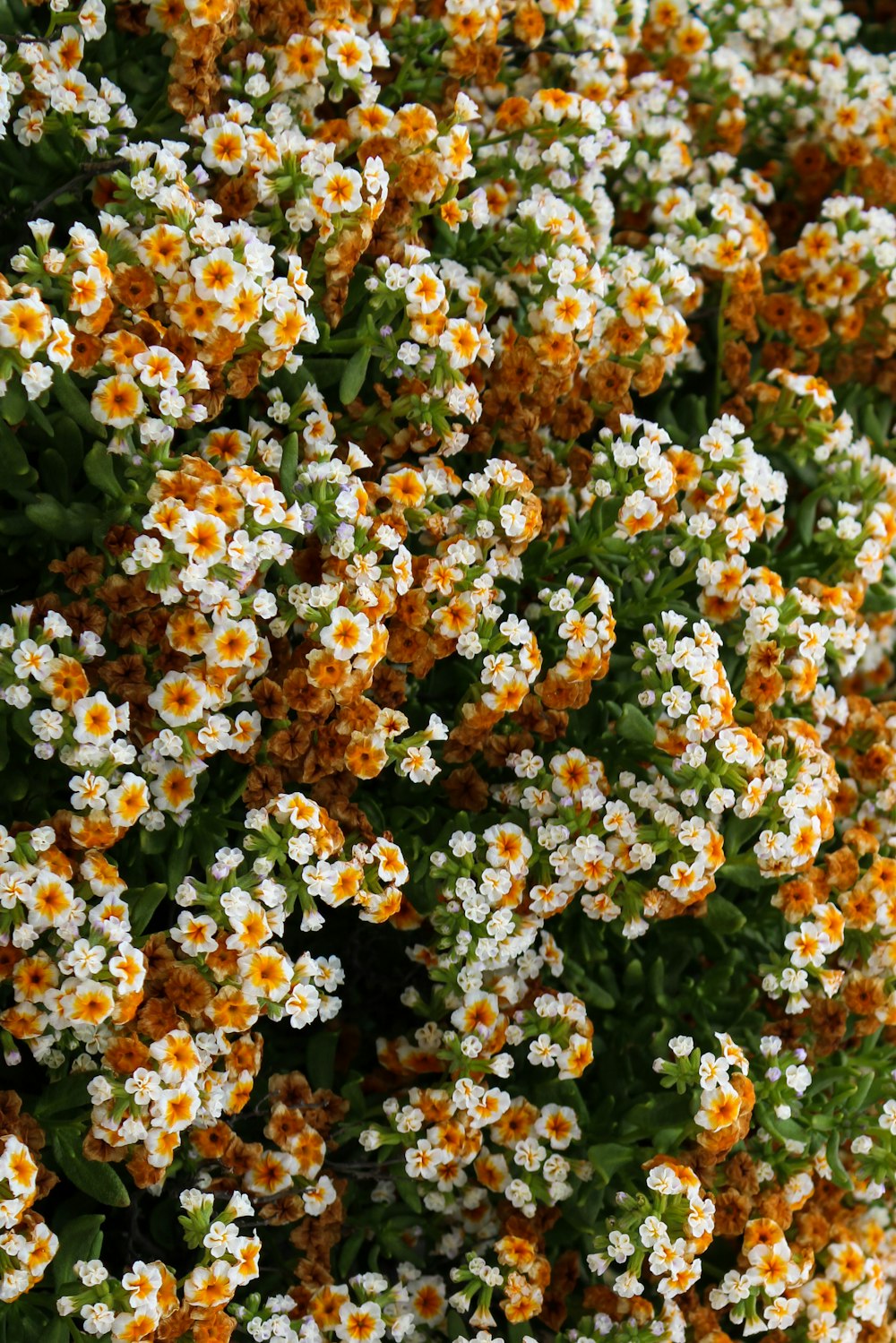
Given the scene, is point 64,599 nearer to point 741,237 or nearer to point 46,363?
point 46,363

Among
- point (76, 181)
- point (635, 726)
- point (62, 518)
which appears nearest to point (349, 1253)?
point (635, 726)

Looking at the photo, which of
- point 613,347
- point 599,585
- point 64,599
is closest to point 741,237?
point 613,347

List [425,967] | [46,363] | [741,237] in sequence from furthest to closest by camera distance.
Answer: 1. [741,237]
2. [425,967]
3. [46,363]

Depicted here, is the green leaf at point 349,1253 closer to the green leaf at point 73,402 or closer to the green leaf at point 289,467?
the green leaf at point 289,467

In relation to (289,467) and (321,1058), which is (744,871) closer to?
(321,1058)

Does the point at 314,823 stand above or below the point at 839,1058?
above

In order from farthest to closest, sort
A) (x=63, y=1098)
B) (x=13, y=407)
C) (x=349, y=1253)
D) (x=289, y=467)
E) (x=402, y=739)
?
(x=349, y=1253)
(x=402, y=739)
(x=289, y=467)
(x=63, y=1098)
(x=13, y=407)

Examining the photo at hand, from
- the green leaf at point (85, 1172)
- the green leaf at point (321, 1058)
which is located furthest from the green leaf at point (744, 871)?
the green leaf at point (85, 1172)
